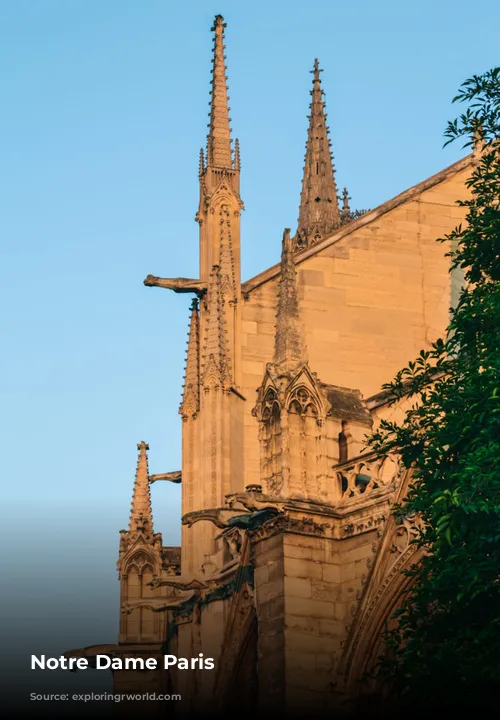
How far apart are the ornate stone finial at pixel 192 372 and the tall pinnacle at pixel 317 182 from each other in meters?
17.8

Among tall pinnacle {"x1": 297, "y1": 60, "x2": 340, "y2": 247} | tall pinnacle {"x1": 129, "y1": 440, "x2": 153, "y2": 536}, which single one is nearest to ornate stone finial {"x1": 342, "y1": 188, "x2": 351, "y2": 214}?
tall pinnacle {"x1": 297, "y1": 60, "x2": 340, "y2": 247}

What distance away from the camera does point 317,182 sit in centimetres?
5528

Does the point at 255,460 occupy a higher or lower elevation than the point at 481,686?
higher

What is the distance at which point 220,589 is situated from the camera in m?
31.1

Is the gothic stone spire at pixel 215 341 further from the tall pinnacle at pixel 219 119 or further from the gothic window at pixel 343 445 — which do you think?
the gothic window at pixel 343 445

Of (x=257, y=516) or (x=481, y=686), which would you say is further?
(x=257, y=516)

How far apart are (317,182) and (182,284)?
21390mm

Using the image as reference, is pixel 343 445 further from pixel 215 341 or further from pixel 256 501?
pixel 215 341

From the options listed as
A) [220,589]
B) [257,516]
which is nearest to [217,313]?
[220,589]

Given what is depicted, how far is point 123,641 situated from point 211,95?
10.6 m

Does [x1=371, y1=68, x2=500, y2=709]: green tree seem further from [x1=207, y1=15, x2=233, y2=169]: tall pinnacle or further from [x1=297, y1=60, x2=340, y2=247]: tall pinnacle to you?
[x1=297, y1=60, x2=340, y2=247]: tall pinnacle

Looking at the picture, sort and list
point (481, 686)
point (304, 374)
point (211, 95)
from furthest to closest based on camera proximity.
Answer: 1. point (211, 95)
2. point (304, 374)
3. point (481, 686)

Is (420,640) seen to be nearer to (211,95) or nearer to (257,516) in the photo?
(257,516)

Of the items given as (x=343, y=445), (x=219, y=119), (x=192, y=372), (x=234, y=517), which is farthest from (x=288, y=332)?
(x=219, y=119)
